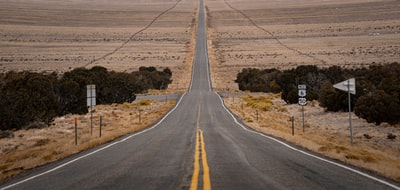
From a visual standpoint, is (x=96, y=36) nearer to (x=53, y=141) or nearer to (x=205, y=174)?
(x=53, y=141)

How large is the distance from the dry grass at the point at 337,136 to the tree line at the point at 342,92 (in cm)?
101

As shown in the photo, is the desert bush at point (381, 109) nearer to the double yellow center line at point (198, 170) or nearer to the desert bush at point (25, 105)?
the double yellow center line at point (198, 170)

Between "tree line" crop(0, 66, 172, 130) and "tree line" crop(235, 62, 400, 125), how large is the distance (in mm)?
20621

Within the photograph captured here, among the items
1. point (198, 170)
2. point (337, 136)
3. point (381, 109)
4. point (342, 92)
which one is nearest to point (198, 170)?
point (198, 170)

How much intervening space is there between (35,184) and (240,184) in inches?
172

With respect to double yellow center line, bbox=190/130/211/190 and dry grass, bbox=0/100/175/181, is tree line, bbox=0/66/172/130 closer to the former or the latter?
dry grass, bbox=0/100/175/181

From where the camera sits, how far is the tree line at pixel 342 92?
1083 inches

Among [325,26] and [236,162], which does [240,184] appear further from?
[325,26]

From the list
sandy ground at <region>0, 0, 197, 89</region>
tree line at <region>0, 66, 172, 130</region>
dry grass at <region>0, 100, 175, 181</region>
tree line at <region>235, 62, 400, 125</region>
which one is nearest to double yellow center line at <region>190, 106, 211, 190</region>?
dry grass at <region>0, 100, 175, 181</region>

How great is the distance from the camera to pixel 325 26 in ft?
425

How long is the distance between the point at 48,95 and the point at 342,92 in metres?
24.5

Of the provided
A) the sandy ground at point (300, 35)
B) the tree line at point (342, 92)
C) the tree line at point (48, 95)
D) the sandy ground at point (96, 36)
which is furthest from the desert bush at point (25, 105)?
the sandy ground at point (300, 35)

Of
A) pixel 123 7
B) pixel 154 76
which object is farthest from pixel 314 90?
pixel 123 7

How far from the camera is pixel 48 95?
31750mm
